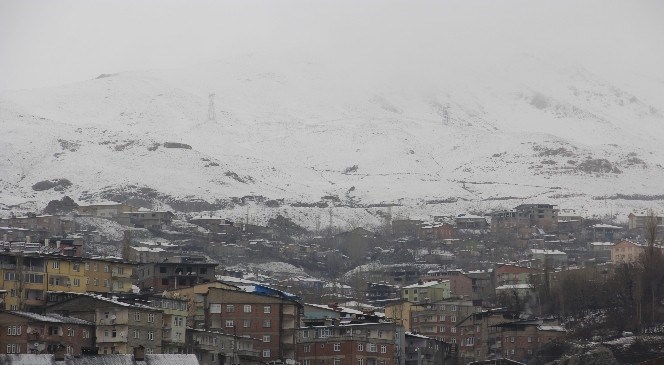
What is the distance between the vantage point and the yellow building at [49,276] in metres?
89.3

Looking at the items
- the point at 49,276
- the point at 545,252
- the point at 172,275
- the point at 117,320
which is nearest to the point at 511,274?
the point at 545,252

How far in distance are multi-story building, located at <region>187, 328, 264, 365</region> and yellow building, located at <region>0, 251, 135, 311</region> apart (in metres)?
9.06

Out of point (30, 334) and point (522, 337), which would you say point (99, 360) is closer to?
point (30, 334)

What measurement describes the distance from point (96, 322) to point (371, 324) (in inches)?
769

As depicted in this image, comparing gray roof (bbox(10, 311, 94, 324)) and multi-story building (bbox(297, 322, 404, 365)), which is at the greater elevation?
gray roof (bbox(10, 311, 94, 324))

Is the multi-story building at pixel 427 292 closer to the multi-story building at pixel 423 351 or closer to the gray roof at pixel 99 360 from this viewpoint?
Answer: the multi-story building at pixel 423 351

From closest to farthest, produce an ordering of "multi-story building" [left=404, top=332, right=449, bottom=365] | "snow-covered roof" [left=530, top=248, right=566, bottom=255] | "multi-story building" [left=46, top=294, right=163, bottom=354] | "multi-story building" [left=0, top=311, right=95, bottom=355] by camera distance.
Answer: "multi-story building" [left=0, top=311, right=95, bottom=355]
"multi-story building" [left=46, top=294, right=163, bottom=354]
"multi-story building" [left=404, top=332, right=449, bottom=365]
"snow-covered roof" [left=530, top=248, right=566, bottom=255]

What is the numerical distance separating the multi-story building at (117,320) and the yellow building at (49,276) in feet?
23.0

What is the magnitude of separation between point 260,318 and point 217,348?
27.5 ft

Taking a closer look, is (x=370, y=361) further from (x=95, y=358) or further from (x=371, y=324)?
(x=95, y=358)

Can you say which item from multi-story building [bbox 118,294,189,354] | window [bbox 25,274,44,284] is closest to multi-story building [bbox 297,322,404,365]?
multi-story building [bbox 118,294,189,354]

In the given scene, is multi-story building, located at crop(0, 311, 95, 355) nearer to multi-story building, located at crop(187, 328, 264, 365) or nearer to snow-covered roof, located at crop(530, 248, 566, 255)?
multi-story building, located at crop(187, 328, 264, 365)

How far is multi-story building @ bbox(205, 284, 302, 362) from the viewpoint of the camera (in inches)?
3583

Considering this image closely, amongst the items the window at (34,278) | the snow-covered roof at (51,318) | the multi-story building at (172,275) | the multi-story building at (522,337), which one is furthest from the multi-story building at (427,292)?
the snow-covered roof at (51,318)
